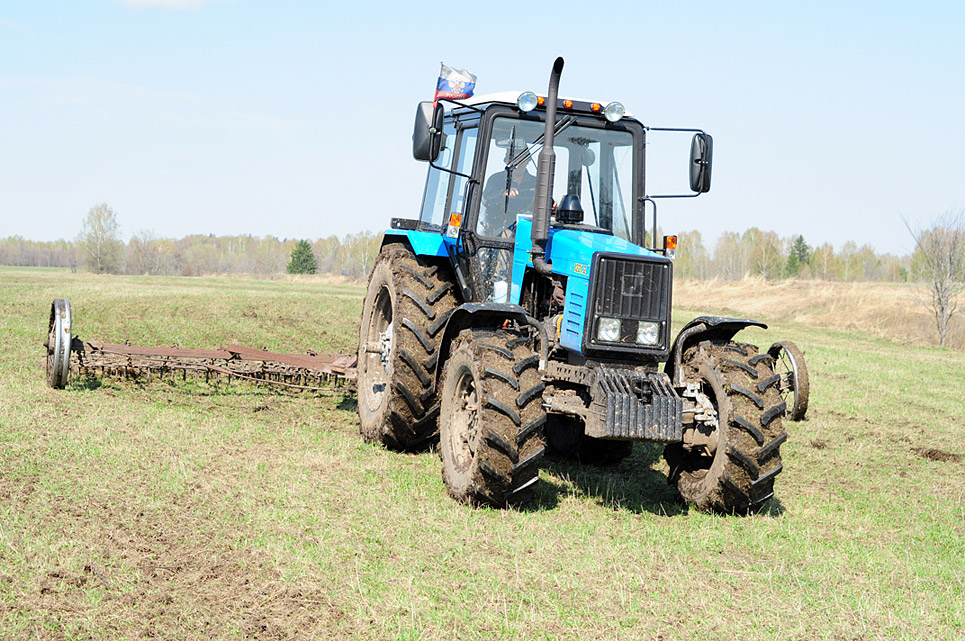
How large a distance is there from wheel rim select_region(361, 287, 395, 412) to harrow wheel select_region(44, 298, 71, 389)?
141 inches

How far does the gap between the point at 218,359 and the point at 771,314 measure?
39.4m

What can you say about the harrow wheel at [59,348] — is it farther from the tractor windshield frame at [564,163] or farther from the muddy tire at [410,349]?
the tractor windshield frame at [564,163]

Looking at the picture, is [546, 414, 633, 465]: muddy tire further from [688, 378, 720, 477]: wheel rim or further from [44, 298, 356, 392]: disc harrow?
[44, 298, 356, 392]: disc harrow

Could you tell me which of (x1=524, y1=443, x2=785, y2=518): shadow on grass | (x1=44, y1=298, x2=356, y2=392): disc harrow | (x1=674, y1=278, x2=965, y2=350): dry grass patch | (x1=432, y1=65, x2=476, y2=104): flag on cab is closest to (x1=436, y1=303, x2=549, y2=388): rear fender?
(x1=524, y1=443, x2=785, y2=518): shadow on grass

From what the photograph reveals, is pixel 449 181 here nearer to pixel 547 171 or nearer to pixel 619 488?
pixel 547 171

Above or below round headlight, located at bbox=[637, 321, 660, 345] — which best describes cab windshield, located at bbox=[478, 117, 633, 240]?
above

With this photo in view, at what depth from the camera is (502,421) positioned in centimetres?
614

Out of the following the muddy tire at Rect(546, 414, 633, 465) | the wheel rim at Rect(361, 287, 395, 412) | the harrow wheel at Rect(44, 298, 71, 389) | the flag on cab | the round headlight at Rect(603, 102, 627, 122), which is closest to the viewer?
the round headlight at Rect(603, 102, 627, 122)

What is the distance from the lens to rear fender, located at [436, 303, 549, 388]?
667 cm

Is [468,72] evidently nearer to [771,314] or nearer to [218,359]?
[218,359]

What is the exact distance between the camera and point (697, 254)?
10525 cm

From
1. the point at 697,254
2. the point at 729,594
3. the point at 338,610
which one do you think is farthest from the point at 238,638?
the point at 697,254

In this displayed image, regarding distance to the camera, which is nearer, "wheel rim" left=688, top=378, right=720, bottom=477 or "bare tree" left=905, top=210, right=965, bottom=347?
"wheel rim" left=688, top=378, right=720, bottom=477

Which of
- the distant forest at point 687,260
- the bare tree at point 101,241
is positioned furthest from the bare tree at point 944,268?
the bare tree at point 101,241
